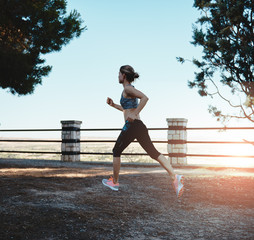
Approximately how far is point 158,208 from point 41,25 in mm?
9499

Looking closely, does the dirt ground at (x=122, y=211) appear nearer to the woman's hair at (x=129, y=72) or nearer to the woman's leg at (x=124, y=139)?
the woman's leg at (x=124, y=139)

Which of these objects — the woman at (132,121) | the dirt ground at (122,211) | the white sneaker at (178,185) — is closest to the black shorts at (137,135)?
the woman at (132,121)

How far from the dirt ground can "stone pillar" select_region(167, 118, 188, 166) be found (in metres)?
3.93

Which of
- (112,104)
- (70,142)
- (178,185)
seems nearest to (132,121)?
(112,104)

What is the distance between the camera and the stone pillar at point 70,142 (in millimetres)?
11898

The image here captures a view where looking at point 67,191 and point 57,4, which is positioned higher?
point 57,4

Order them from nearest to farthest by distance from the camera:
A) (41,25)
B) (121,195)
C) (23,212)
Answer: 1. (23,212)
2. (121,195)
3. (41,25)

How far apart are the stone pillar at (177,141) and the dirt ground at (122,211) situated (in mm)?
3931

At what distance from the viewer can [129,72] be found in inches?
182

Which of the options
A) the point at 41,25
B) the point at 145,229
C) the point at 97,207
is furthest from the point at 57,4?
the point at 145,229

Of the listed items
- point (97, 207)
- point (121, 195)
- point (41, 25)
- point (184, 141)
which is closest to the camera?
point (97, 207)

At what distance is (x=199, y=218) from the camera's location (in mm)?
4199

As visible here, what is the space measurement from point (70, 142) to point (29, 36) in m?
4.52

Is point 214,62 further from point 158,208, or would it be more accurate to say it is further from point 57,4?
point 158,208
